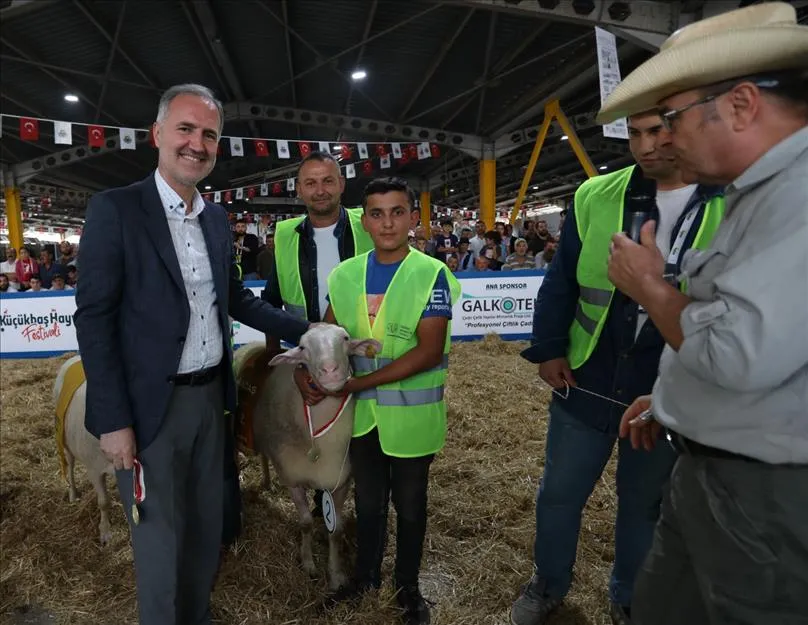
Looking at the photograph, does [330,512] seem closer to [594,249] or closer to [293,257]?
[293,257]

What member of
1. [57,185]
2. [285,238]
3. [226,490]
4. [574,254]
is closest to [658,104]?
[574,254]

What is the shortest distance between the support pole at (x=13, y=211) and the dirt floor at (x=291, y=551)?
1528cm

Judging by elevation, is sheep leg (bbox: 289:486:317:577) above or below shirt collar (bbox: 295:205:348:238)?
below

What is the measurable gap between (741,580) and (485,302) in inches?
284

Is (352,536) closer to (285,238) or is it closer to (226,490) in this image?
(226,490)

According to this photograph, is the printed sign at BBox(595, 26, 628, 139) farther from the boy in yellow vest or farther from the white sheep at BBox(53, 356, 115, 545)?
the white sheep at BBox(53, 356, 115, 545)

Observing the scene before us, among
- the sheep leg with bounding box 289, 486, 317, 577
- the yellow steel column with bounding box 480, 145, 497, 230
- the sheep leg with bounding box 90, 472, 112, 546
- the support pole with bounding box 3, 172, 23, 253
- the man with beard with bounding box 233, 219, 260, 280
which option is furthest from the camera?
the support pole with bounding box 3, 172, 23, 253

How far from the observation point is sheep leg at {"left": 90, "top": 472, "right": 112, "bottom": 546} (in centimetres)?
291

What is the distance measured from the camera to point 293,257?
107 inches

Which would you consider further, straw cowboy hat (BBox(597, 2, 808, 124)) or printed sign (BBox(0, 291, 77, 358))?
printed sign (BBox(0, 291, 77, 358))

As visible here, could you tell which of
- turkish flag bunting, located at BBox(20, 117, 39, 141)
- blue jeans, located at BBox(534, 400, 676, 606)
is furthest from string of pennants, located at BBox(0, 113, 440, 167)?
blue jeans, located at BBox(534, 400, 676, 606)

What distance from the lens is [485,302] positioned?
8219 mm

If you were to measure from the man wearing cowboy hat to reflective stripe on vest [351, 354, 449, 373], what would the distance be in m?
0.98

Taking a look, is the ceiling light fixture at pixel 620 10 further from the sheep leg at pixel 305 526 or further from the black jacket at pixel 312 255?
the sheep leg at pixel 305 526
